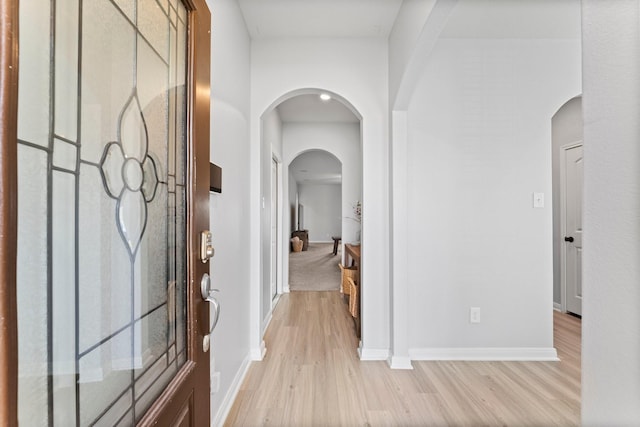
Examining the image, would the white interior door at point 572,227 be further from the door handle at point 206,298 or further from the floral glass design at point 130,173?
the floral glass design at point 130,173

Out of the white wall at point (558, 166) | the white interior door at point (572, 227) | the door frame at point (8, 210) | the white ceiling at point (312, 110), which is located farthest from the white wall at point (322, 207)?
the door frame at point (8, 210)

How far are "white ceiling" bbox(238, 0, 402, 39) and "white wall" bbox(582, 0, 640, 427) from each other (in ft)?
6.49

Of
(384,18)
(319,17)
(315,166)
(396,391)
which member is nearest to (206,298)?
(396,391)

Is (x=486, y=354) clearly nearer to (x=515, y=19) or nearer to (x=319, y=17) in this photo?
(x=515, y=19)

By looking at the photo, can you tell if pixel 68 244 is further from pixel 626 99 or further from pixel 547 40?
pixel 547 40

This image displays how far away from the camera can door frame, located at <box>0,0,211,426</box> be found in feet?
1.22

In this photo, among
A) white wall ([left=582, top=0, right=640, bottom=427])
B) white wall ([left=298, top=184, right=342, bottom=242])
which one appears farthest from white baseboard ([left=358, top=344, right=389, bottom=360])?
white wall ([left=298, top=184, right=342, bottom=242])

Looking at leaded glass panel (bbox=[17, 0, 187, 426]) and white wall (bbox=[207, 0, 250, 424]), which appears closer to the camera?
leaded glass panel (bbox=[17, 0, 187, 426])

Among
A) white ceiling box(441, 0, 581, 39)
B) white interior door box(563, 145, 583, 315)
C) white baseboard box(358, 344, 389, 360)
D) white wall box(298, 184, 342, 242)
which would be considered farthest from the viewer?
white wall box(298, 184, 342, 242)

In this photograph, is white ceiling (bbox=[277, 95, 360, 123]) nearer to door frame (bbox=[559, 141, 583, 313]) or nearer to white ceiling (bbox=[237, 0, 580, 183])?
white ceiling (bbox=[237, 0, 580, 183])

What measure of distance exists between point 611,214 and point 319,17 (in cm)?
238

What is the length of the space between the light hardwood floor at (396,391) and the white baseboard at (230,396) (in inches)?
1.5

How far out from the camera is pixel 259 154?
2.57 meters

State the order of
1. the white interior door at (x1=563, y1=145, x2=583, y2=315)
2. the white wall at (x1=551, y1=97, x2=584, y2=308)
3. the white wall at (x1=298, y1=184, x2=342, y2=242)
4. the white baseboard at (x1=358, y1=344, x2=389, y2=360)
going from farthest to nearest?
1. the white wall at (x1=298, y1=184, x2=342, y2=242)
2. the white wall at (x1=551, y1=97, x2=584, y2=308)
3. the white interior door at (x1=563, y1=145, x2=583, y2=315)
4. the white baseboard at (x1=358, y1=344, x2=389, y2=360)
